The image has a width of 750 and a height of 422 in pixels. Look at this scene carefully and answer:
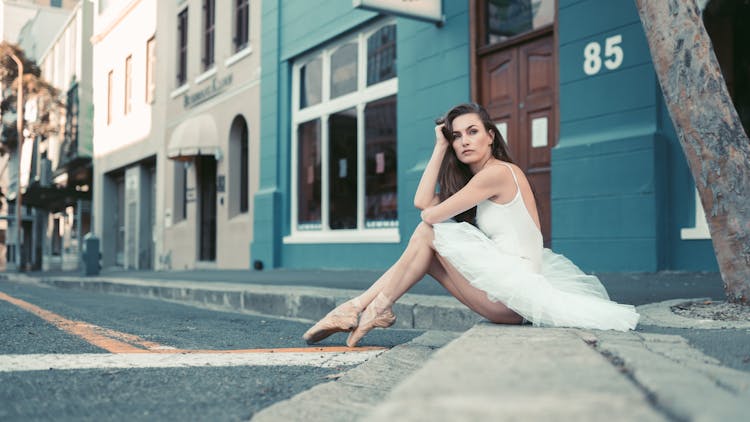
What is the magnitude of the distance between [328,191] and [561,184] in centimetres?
508

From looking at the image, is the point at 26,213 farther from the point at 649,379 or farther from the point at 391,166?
the point at 649,379

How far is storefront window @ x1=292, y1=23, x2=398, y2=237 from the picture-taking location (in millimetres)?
10320

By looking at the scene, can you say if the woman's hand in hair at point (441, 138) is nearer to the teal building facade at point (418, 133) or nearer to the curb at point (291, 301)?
the curb at point (291, 301)

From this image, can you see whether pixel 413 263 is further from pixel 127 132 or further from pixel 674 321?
pixel 127 132

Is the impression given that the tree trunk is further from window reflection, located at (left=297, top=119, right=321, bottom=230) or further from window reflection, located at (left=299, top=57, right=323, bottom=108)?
window reflection, located at (left=299, top=57, right=323, bottom=108)

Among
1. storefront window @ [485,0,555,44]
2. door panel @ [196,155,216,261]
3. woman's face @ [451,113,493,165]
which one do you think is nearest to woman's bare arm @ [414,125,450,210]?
woman's face @ [451,113,493,165]

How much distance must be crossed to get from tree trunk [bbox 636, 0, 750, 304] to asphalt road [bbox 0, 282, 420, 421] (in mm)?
1901

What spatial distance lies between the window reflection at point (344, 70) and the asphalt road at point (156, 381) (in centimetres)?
668

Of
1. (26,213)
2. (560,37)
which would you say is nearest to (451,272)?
(560,37)

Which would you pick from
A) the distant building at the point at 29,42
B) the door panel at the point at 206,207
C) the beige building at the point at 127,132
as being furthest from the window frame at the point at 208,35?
the distant building at the point at 29,42

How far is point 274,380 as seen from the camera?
3076mm

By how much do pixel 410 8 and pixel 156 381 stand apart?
6555 millimetres

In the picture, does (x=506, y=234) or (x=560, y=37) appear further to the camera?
(x=560, y=37)

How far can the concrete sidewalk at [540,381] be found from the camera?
152cm
